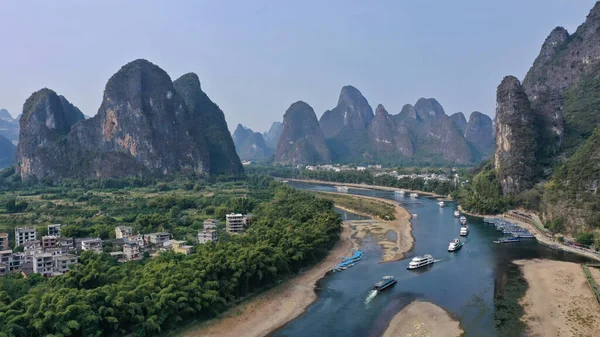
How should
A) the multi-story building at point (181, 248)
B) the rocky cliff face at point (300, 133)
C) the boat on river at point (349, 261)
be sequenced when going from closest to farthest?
the multi-story building at point (181, 248) → the boat on river at point (349, 261) → the rocky cliff face at point (300, 133)

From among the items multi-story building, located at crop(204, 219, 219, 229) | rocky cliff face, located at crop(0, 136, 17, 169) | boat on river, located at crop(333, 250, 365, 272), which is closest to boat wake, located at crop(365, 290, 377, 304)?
boat on river, located at crop(333, 250, 365, 272)

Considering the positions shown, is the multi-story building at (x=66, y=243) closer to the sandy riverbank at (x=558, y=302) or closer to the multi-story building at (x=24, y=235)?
the multi-story building at (x=24, y=235)

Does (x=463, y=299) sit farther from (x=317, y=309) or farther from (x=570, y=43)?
(x=570, y=43)

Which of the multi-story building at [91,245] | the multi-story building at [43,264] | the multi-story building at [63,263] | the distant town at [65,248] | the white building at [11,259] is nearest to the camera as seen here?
the multi-story building at [43,264]

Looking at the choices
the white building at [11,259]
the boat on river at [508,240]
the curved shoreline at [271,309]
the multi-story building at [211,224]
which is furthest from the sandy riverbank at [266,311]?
the boat on river at [508,240]

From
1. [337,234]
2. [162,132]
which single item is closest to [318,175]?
[162,132]

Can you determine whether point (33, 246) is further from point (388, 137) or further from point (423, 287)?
point (388, 137)
